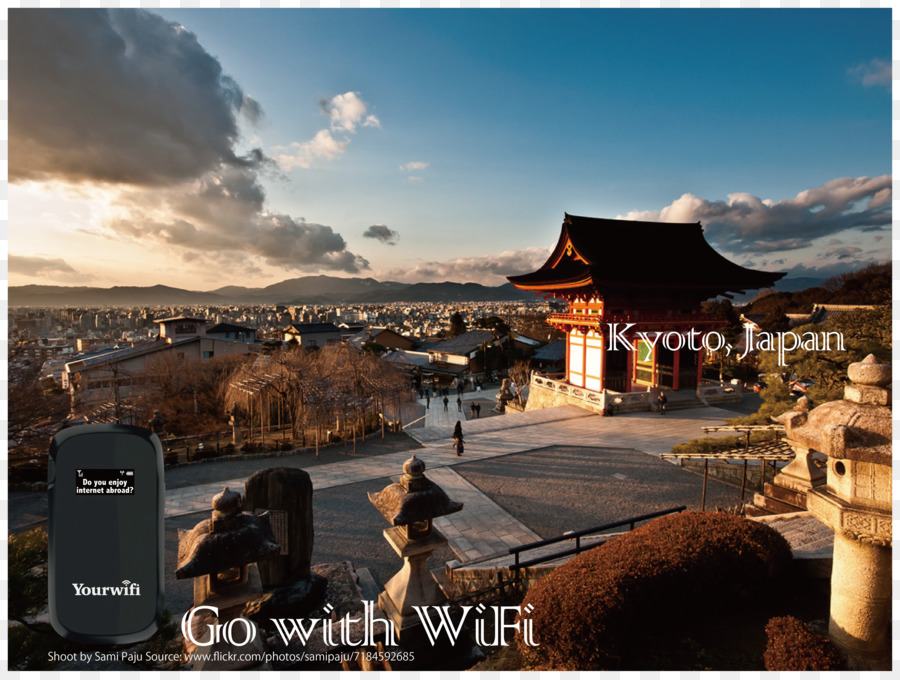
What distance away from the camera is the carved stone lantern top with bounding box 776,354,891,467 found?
11.2 feet

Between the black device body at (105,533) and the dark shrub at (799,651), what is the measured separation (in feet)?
17.6

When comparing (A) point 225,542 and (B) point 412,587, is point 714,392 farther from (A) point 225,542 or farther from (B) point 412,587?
(A) point 225,542

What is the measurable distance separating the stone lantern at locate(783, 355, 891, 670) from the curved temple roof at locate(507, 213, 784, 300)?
14123 millimetres

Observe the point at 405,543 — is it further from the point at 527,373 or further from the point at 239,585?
the point at 527,373

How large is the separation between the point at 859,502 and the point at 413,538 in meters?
4.27

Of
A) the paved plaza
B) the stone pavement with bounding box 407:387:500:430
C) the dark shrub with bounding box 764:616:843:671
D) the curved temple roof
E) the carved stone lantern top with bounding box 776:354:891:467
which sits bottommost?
the stone pavement with bounding box 407:387:500:430

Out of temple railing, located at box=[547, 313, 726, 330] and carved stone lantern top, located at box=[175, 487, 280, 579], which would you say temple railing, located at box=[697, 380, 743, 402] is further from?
carved stone lantern top, located at box=[175, 487, 280, 579]

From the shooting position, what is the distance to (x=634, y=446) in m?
13.8

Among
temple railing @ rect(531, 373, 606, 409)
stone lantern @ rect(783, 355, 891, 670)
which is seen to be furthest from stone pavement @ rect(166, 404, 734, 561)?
stone lantern @ rect(783, 355, 891, 670)

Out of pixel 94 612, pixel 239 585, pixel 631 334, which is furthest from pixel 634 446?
pixel 94 612

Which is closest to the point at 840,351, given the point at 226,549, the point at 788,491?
the point at 788,491

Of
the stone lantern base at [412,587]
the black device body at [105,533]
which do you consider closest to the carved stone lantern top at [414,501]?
the stone lantern base at [412,587]

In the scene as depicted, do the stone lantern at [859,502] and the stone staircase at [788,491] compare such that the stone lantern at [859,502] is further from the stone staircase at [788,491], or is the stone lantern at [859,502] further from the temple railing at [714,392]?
the temple railing at [714,392]

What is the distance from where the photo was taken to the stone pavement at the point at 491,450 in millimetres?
8477
